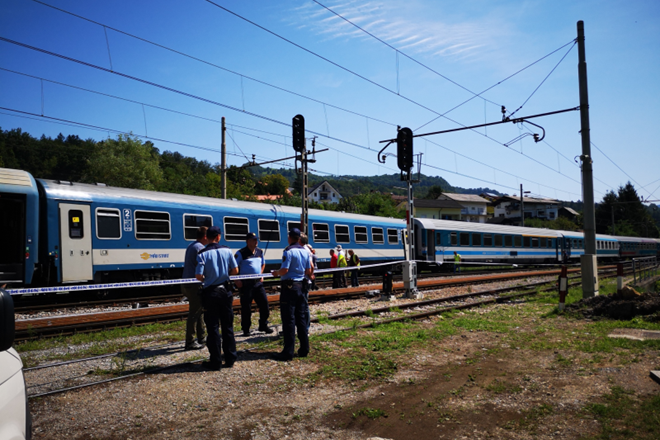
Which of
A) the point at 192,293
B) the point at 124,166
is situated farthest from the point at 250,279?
the point at 124,166

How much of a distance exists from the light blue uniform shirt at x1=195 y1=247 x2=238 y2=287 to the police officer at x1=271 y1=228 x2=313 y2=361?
93 cm

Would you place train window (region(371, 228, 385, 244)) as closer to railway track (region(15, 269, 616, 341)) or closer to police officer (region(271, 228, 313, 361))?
railway track (region(15, 269, 616, 341))

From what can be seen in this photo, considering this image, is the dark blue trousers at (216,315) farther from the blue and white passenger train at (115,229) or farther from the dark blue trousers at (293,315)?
the blue and white passenger train at (115,229)

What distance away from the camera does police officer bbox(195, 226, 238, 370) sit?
241 inches

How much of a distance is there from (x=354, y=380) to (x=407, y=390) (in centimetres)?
73

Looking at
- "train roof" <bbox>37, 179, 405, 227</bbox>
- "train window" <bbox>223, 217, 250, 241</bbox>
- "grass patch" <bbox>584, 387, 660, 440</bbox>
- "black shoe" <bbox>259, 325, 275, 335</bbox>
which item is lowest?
"grass patch" <bbox>584, 387, 660, 440</bbox>

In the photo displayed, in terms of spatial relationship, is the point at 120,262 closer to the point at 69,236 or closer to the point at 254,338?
the point at 69,236

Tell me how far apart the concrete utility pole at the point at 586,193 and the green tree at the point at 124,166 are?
1763 inches

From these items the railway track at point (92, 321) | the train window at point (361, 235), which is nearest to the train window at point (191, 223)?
the railway track at point (92, 321)

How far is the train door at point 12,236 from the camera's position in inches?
444

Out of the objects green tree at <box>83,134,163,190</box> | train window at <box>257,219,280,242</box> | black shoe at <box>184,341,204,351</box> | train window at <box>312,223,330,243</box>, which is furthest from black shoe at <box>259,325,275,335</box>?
green tree at <box>83,134,163,190</box>

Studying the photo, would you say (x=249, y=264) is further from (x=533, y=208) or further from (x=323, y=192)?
(x=323, y=192)

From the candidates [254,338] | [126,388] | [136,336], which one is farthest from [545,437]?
[136,336]

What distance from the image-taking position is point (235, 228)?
16.7 m
